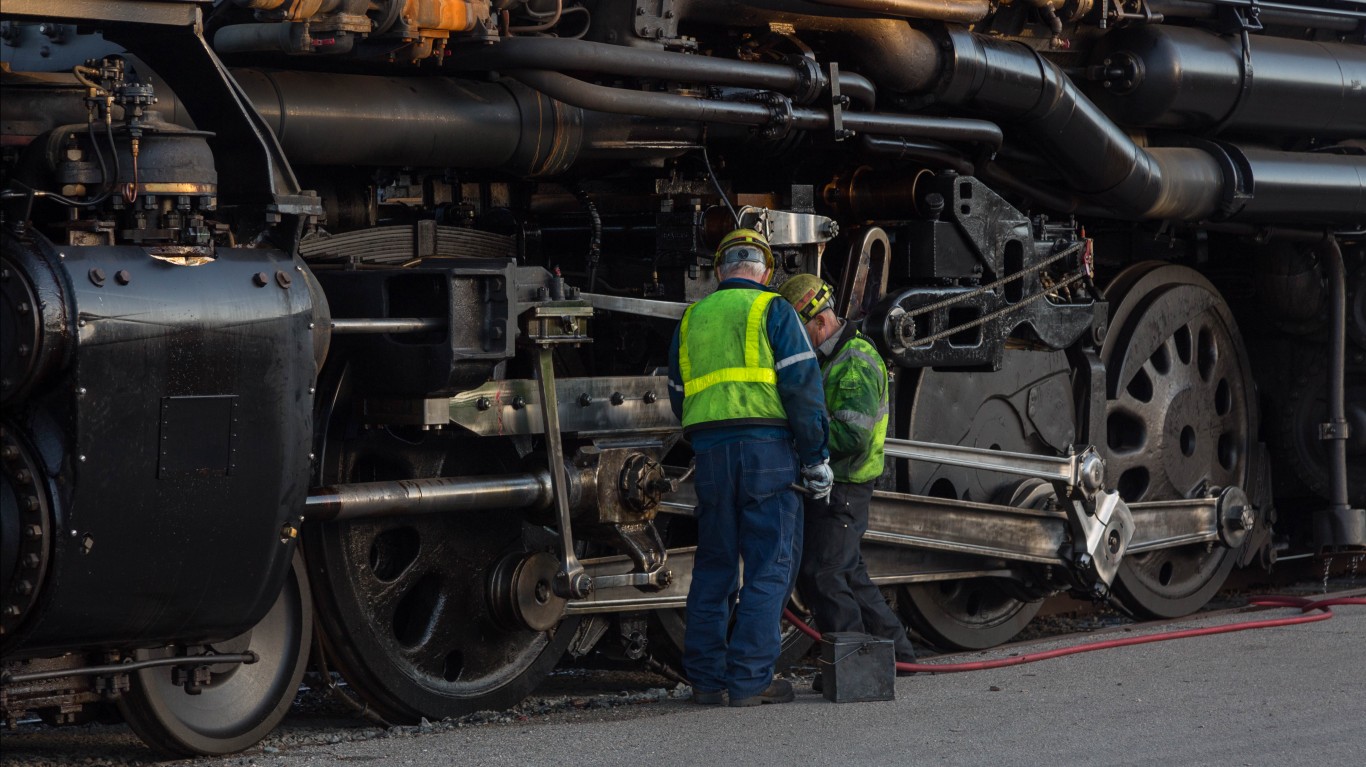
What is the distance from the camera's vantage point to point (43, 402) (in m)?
4.40

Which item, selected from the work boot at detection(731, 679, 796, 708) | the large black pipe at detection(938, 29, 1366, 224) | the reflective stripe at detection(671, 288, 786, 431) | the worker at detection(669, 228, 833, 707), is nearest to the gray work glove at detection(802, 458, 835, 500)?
the worker at detection(669, 228, 833, 707)

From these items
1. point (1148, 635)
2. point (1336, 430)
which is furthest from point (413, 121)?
point (1336, 430)

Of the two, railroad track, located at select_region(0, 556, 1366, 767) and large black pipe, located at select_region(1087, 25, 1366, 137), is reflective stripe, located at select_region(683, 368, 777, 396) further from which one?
large black pipe, located at select_region(1087, 25, 1366, 137)

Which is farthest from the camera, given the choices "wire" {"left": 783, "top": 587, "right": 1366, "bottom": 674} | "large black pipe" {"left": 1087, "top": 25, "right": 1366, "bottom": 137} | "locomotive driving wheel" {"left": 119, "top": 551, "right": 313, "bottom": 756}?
"large black pipe" {"left": 1087, "top": 25, "right": 1366, "bottom": 137}

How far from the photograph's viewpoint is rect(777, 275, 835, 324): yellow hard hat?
261 inches

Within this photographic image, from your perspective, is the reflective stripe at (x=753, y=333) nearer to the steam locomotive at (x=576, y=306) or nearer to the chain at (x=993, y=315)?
the steam locomotive at (x=576, y=306)

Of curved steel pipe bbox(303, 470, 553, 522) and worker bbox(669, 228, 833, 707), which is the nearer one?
curved steel pipe bbox(303, 470, 553, 522)

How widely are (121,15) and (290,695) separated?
206 centimetres

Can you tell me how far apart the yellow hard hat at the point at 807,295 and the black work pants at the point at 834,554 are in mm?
638

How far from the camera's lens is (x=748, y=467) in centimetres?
604

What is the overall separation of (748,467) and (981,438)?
222cm

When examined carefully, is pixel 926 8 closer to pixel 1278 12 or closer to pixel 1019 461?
pixel 1019 461

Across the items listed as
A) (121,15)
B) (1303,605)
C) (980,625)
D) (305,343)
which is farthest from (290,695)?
(1303,605)

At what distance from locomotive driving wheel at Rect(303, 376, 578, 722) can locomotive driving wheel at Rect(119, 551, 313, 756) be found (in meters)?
0.16
